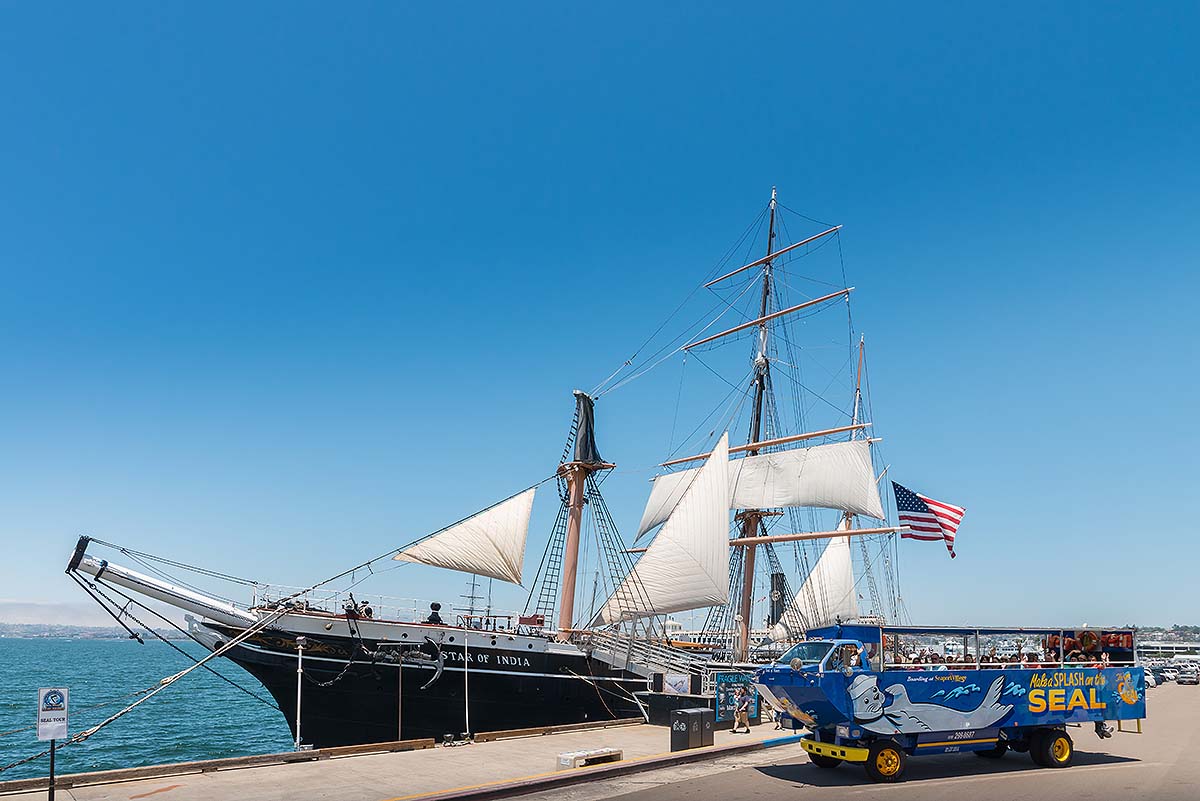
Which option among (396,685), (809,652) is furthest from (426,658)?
(809,652)

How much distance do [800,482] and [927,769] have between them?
38495 mm

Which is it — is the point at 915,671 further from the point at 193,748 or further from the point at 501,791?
the point at 193,748

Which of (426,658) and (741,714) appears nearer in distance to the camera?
(741,714)

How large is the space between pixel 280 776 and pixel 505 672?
508 inches

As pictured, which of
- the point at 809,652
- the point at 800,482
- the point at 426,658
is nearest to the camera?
the point at 809,652

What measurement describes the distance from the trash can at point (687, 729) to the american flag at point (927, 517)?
15959mm

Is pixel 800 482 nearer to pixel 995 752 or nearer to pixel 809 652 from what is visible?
pixel 995 752

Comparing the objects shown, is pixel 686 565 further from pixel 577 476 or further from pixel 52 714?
pixel 52 714

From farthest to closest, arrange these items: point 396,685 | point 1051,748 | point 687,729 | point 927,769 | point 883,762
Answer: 1. point 396,685
2. point 687,729
3. point 1051,748
4. point 927,769
5. point 883,762

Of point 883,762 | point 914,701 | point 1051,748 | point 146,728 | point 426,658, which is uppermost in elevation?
point 426,658

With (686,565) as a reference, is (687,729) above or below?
below

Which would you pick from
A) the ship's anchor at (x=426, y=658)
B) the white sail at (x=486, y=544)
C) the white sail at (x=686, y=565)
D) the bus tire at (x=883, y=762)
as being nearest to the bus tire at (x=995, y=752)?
the bus tire at (x=883, y=762)

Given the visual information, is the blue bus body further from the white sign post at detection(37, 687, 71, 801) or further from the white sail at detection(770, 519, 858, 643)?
the white sail at detection(770, 519, 858, 643)

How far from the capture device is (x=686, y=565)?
3469 cm
